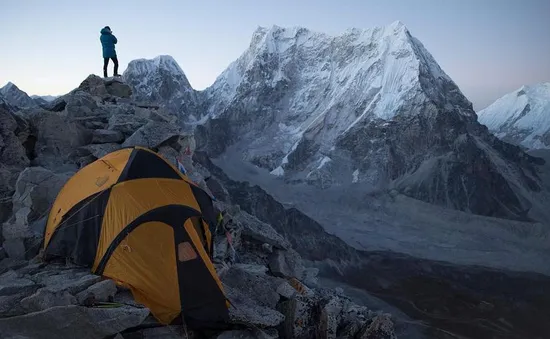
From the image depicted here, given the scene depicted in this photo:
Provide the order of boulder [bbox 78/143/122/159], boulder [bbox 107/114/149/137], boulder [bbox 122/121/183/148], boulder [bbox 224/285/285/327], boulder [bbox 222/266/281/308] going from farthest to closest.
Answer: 1. boulder [bbox 107/114/149/137]
2. boulder [bbox 122/121/183/148]
3. boulder [bbox 78/143/122/159]
4. boulder [bbox 222/266/281/308]
5. boulder [bbox 224/285/285/327]

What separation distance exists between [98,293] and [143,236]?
157 cm


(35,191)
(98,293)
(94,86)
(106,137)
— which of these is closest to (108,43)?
(94,86)

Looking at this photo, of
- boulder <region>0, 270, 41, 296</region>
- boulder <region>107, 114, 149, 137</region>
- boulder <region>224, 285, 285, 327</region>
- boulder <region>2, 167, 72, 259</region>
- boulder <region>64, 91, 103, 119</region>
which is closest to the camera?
boulder <region>0, 270, 41, 296</region>

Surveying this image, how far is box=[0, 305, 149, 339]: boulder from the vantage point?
7.44 meters

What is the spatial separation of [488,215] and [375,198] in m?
37.6

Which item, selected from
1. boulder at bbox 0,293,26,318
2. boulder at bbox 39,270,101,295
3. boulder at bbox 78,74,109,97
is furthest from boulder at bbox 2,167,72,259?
boulder at bbox 78,74,109,97

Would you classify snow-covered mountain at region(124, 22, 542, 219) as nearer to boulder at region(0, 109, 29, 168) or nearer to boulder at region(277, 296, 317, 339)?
boulder at region(277, 296, 317, 339)

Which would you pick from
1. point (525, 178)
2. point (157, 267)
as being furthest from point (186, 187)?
point (525, 178)

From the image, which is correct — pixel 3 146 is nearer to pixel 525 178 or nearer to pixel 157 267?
pixel 157 267

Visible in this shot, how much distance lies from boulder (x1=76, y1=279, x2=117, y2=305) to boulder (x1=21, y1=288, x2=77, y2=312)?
14.8 inches

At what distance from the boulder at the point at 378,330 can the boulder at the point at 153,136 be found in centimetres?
885

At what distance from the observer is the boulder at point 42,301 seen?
7977 mm

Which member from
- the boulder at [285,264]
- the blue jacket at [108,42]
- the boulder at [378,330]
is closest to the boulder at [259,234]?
the boulder at [285,264]

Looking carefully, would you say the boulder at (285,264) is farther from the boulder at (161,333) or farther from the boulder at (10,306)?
the boulder at (10,306)
